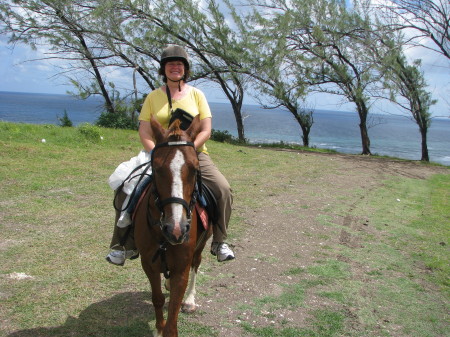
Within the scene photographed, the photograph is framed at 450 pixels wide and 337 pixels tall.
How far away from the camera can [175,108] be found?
384 cm

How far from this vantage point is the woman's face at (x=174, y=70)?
391 centimetres

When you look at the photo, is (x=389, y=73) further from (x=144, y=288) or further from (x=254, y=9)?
(x=144, y=288)

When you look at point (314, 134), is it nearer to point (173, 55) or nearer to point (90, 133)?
point (90, 133)

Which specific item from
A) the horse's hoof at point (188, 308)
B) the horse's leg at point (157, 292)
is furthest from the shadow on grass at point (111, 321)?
the horse's hoof at point (188, 308)

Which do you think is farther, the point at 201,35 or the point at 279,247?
the point at 201,35

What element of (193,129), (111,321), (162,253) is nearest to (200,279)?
(111,321)

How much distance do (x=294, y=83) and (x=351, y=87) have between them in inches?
127

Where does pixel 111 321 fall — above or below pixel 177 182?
below

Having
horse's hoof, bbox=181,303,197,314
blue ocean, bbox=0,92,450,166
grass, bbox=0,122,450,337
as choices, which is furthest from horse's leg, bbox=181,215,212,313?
blue ocean, bbox=0,92,450,166

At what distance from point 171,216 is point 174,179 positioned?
0.28m

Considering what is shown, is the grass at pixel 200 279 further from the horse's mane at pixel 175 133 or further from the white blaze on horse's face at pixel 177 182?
the horse's mane at pixel 175 133

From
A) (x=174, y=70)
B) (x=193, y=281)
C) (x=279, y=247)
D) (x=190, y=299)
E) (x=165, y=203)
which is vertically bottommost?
(x=279, y=247)

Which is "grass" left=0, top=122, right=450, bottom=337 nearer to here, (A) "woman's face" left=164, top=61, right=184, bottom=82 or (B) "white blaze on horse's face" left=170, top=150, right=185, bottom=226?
(B) "white blaze on horse's face" left=170, top=150, right=185, bottom=226

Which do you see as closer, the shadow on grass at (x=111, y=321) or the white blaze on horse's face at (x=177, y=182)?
the white blaze on horse's face at (x=177, y=182)
